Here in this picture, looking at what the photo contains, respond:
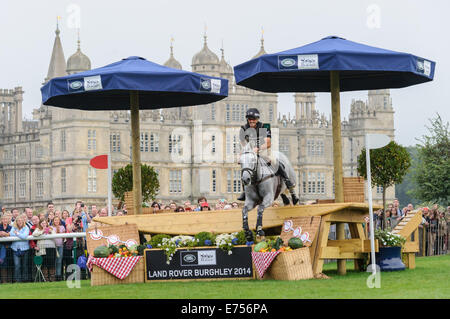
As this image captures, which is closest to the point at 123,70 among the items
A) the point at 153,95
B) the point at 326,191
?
the point at 153,95

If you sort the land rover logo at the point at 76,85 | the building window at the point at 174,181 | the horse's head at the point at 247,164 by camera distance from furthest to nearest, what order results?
the building window at the point at 174,181 → the land rover logo at the point at 76,85 → the horse's head at the point at 247,164

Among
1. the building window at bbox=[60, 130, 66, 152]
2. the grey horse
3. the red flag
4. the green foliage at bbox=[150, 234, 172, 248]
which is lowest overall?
the green foliage at bbox=[150, 234, 172, 248]

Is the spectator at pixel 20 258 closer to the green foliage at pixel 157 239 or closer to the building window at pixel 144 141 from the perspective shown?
the green foliage at pixel 157 239

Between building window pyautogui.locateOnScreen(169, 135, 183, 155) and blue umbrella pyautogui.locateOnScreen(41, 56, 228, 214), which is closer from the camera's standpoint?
blue umbrella pyautogui.locateOnScreen(41, 56, 228, 214)

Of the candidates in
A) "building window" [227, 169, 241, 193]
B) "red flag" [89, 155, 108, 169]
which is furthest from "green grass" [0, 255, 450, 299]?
"building window" [227, 169, 241, 193]

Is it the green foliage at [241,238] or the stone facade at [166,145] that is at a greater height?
the stone facade at [166,145]

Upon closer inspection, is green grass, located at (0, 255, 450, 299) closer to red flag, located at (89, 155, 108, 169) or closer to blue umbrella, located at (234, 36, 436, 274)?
blue umbrella, located at (234, 36, 436, 274)

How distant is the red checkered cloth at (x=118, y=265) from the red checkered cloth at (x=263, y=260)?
6.36 ft

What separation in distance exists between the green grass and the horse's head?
1523 mm

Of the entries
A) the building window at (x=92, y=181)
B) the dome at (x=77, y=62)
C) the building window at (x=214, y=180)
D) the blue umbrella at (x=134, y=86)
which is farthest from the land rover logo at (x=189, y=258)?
the building window at (x=214, y=180)

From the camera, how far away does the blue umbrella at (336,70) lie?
1501 cm

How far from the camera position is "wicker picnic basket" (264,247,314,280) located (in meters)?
14.5
